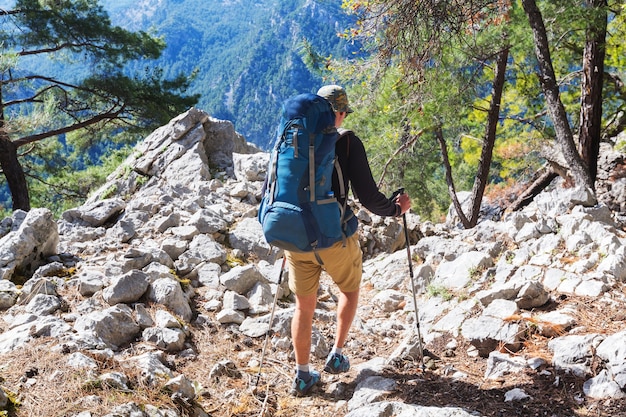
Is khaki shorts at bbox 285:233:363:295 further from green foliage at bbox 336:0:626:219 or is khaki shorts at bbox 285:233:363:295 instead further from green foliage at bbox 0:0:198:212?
green foliage at bbox 0:0:198:212

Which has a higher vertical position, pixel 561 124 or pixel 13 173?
pixel 13 173

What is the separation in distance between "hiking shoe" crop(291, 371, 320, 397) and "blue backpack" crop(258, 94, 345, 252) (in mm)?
985

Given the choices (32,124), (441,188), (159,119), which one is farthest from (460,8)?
(441,188)

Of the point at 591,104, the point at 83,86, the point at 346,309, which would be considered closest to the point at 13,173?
the point at 83,86

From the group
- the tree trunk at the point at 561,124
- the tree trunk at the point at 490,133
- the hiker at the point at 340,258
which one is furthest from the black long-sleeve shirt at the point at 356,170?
the tree trunk at the point at 490,133

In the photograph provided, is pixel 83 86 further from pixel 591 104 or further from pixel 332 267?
pixel 332 267

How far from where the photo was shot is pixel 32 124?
10.9 meters

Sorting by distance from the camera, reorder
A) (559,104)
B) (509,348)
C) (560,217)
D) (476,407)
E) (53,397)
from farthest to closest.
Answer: (559,104) → (560,217) → (509,348) → (476,407) → (53,397)

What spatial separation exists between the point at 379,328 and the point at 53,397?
2914 mm

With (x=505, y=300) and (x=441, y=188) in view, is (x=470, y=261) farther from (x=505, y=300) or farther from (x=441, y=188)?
(x=441, y=188)

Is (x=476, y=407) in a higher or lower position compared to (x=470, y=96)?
lower

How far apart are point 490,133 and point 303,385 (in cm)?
826

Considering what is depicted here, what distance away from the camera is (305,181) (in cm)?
299

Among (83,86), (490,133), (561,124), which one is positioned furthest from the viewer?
(83,86)
